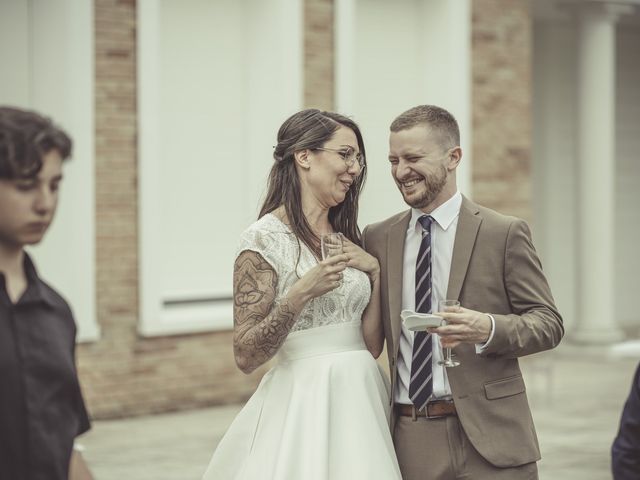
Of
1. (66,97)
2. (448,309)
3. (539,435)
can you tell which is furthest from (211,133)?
(448,309)

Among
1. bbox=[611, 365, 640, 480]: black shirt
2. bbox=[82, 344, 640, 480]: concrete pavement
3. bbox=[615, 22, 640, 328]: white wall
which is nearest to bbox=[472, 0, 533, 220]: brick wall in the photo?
bbox=[82, 344, 640, 480]: concrete pavement

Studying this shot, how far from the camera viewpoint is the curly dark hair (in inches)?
103

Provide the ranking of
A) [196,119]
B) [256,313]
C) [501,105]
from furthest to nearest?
[501,105]
[196,119]
[256,313]

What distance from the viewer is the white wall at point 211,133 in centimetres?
1098

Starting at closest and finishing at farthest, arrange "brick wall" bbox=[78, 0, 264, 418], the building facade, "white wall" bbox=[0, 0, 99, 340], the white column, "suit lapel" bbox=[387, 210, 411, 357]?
"suit lapel" bbox=[387, 210, 411, 357]
"white wall" bbox=[0, 0, 99, 340]
the building facade
"brick wall" bbox=[78, 0, 264, 418]
the white column

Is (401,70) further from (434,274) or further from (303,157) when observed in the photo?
(434,274)

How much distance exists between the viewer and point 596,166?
15.7 meters

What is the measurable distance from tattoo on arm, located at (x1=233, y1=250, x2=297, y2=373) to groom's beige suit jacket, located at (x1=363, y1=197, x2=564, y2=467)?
0.41 meters

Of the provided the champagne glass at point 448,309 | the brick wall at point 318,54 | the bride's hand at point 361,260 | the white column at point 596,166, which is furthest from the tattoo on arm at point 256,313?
the white column at point 596,166

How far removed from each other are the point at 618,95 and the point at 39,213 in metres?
17.1

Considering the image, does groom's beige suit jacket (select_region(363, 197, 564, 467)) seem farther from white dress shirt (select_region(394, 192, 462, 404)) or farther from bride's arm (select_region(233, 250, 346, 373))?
bride's arm (select_region(233, 250, 346, 373))

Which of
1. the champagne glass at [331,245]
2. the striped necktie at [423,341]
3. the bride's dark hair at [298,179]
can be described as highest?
the bride's dark hair at [298,179]

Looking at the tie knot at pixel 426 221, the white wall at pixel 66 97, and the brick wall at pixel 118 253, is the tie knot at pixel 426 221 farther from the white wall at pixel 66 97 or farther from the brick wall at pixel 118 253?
the brick wall at pixel 118 253

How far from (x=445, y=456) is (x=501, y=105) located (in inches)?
385
